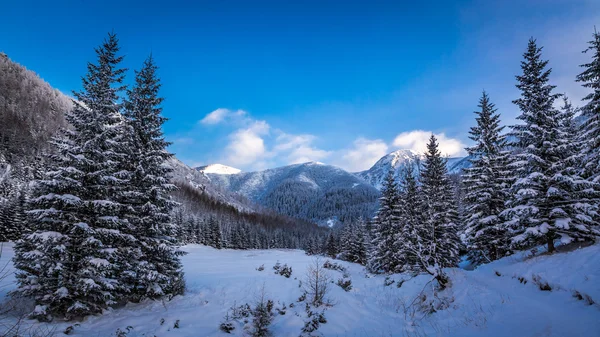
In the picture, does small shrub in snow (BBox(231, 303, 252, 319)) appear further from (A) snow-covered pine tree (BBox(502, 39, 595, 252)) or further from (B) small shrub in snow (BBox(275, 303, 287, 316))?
(A) snow-covered pine tree (BBox(502, 39, 595, 252))

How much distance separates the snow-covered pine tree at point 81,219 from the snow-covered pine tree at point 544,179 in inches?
779

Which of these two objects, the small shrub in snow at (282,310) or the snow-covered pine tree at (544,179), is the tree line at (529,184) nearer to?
the snow-covered pine tree at (544,179)

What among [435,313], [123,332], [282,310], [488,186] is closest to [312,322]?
[282,310]

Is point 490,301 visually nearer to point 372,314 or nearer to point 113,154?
point 372,314

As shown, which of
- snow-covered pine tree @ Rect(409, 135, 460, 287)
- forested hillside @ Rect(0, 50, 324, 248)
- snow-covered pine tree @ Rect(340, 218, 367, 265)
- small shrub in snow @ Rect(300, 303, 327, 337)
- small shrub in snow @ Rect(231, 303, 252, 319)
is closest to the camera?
small shrub in snow @ Rect(300, 303, 327, 337)

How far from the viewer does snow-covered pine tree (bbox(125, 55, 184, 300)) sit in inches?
463

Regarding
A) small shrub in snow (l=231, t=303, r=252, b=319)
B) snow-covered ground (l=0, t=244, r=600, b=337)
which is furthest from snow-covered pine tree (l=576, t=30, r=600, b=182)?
small shrub in snow (l=231, t=303, r=252, b=319)

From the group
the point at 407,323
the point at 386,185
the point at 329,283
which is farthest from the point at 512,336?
the point at 386,185

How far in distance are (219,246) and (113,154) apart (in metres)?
65.3

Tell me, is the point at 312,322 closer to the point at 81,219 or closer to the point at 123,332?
the point at 123,332

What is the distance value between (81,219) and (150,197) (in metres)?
2.89

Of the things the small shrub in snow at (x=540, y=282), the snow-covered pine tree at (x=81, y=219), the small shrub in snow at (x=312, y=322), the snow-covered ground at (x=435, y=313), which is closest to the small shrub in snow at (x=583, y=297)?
the snow-covered ground at (x=435, y=313)

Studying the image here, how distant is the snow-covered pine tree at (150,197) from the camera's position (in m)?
11.8

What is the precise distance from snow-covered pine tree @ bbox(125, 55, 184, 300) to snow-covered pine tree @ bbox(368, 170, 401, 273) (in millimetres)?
20184
